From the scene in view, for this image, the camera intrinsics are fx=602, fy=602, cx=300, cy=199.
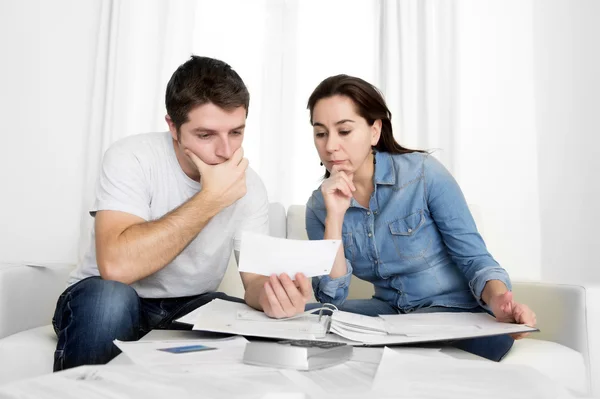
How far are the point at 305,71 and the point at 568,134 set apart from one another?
4.61 feet

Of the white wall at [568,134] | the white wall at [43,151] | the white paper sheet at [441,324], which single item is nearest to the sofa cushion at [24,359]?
the white paper sheet at [441,324]

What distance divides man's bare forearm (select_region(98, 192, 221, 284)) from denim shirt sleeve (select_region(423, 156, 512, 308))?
0.64 m

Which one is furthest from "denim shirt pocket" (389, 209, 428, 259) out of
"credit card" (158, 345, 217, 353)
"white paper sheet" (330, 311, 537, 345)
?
"credit card" (158, 345, 217, 353)

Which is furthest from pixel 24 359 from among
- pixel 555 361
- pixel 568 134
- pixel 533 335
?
pixel 568 134

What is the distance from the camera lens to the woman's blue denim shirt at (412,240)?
1.71 m

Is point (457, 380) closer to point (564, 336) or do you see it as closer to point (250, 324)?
point (250, 324)

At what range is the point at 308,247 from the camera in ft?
4.27

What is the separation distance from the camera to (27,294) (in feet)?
5.82

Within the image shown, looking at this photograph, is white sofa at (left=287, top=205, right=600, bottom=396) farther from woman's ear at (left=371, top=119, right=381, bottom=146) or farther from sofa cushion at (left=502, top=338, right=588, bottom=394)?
woman's ear at (left=371, top=119, right=381, bottom=146)

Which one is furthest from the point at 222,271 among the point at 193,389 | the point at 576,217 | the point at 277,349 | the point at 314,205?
the point at 576,217

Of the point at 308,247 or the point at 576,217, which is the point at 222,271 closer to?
the point at 308,247

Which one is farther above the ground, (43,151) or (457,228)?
(43,151)

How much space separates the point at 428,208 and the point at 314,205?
1.19 ft

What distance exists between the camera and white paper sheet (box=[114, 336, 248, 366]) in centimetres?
91
